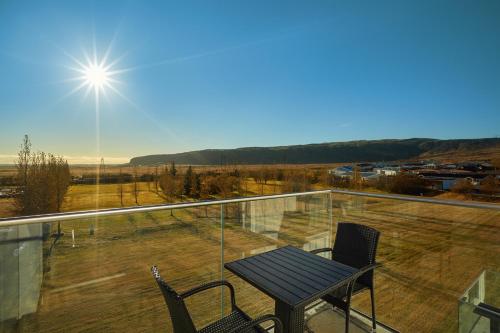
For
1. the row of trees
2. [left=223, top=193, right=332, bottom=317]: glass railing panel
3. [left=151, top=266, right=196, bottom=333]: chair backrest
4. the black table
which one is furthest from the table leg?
the row of trees

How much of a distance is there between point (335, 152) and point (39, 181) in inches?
1133

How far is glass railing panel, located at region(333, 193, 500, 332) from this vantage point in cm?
303

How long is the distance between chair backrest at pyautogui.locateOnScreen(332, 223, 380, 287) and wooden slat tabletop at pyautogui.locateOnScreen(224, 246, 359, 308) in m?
0.56

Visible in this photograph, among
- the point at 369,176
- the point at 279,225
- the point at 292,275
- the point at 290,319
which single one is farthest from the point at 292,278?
the point at 369,176

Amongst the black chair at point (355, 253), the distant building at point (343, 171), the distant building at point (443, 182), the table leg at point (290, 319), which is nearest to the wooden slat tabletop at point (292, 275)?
the table leg at point (290, 319)

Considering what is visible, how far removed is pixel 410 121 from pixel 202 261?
21191mm

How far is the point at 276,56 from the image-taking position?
10.8m

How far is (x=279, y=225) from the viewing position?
174 inches

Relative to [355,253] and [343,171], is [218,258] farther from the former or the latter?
[343,171]

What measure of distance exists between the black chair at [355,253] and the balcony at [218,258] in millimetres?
132

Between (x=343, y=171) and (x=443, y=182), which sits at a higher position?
(x=343, y=171)

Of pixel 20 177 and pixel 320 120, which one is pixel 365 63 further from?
pixel 20 177

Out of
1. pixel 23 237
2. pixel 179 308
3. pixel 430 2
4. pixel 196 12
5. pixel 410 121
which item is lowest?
pixel 179 308

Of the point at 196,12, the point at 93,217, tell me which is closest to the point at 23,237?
the point at 93,217
